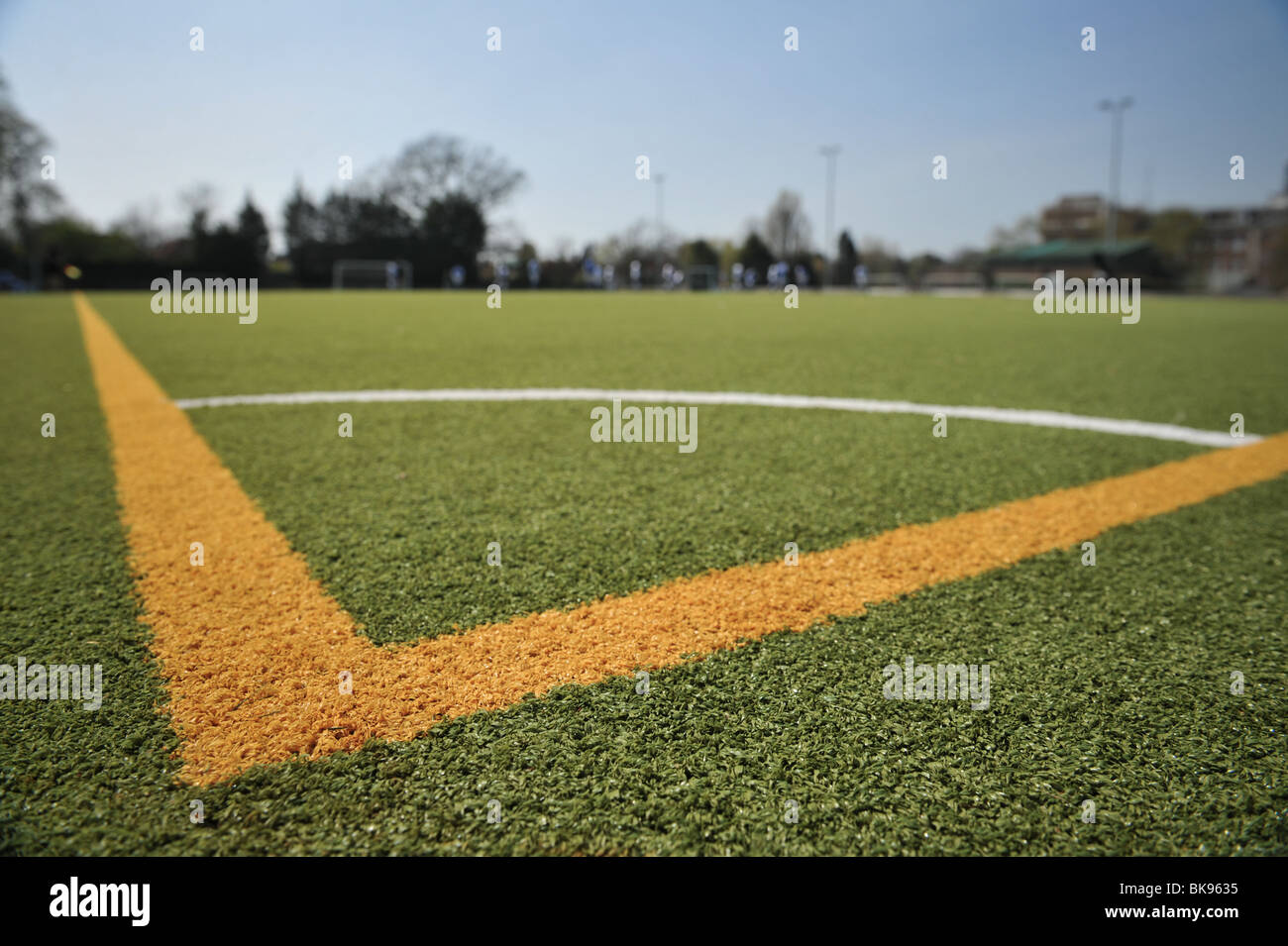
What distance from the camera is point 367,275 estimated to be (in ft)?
170

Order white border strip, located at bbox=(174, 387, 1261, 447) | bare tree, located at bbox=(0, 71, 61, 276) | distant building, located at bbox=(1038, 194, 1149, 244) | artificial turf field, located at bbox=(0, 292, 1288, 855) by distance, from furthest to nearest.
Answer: distant building, located at bbox=(1038, 194, 1149, 244) → bare tree, located at bbox=(0, 71, 61, 276) → white border strip, located at bbox=(174, 387, 1261, 447) → artificial turf field, located at bbox=(0, 292, 1288, 855)

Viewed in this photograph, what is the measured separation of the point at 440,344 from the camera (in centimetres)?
915

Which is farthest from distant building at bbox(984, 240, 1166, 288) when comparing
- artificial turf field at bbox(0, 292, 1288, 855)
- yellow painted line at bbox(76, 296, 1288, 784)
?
yellow painted line at bbox(76, 296, 1288, 784)

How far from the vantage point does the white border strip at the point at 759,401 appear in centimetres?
443

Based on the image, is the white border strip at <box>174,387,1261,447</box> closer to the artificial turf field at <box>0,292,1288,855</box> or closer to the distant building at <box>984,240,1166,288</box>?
the artificial turf field at <box>0,292,1288,855</box>

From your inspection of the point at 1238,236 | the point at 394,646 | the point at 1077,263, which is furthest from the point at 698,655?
the point at 1238,236

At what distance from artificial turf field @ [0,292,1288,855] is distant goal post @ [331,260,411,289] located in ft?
163

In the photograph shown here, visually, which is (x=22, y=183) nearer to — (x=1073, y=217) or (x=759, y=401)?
(x=759, y=401)

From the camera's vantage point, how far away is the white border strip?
4.43m

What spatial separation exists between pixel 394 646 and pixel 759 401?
3.73 m
